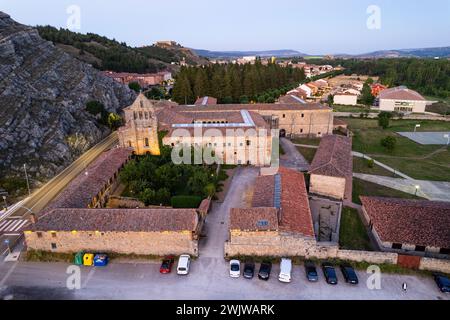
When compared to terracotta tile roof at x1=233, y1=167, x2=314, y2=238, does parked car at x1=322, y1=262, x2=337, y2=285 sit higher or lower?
lower

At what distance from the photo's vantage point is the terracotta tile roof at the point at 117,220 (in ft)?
93.8

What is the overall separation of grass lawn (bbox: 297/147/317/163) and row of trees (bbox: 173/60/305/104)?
116ft

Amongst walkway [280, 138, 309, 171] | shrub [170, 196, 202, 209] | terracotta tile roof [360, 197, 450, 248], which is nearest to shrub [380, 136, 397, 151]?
walkway [280, 138, 309, 171]

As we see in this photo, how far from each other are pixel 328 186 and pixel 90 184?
3029 centimetres

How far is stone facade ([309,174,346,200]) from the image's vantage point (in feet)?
132

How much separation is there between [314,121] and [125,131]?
40559 millimetres

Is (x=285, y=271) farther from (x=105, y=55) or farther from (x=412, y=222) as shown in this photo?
(x=105, y=55)

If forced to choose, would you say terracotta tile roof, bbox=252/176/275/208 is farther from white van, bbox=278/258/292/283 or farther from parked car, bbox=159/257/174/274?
parked car, bbox=159/257/174/274

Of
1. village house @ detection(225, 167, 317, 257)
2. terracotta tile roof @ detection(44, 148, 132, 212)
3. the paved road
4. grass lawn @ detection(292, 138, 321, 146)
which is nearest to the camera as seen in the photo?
village house @ detection(225, 167, 317, 257)

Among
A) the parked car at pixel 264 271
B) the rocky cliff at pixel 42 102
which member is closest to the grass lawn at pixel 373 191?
the parked car at pixel 264 271

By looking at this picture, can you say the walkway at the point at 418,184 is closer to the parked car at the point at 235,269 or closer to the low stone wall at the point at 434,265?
the low stone wall at the point at 434,265

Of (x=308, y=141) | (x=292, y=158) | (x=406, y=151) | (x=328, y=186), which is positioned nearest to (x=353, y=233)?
(x=328, y=186)

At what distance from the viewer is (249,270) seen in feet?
88.0
